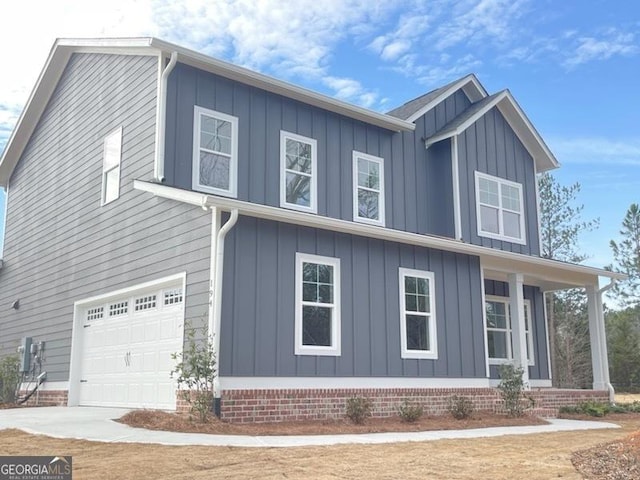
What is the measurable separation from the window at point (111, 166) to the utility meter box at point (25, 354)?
439cm

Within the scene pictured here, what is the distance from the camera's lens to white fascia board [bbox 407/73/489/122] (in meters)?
16.4

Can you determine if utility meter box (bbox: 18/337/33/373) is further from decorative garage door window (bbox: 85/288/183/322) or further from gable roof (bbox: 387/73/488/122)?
gable roof (bbox: 387/73/488/122)

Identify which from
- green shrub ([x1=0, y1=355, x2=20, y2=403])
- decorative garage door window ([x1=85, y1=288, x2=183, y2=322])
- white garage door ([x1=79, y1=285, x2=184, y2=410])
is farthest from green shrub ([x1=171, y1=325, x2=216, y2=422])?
green shrub ([x1=0, y1=355, x2=20, y2=403])

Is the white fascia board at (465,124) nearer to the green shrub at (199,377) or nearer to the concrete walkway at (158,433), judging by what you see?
the concrete walkway at (158,433)

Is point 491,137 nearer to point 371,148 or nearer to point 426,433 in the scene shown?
point 371,148

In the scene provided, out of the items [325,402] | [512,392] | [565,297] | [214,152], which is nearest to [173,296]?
[214,152]

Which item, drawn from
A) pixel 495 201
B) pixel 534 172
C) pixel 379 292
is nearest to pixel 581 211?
pixel 534 172

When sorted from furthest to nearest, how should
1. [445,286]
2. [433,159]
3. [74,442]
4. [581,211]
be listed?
[581,211] → [433,159] → [445,286] → [74,442]

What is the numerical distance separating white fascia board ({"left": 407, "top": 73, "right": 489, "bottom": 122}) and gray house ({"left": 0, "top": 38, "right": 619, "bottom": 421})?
2.2 inches

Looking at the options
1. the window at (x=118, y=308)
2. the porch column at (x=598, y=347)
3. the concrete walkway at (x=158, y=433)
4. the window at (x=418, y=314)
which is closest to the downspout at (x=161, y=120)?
the window at (x=118, y=308)

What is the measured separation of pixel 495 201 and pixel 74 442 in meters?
11.9

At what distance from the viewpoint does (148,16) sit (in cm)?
1467

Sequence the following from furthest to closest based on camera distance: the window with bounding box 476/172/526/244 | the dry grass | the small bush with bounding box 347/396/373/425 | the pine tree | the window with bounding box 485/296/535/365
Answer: the pine tree → the window with bounding box 485/296/535/365 → the window with bounding box 476/172/526/244 → the small bush with bounding box 347/396/373/425 → the dry grass

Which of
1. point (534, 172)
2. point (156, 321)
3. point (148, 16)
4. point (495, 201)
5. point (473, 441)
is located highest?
point (148, 16)
